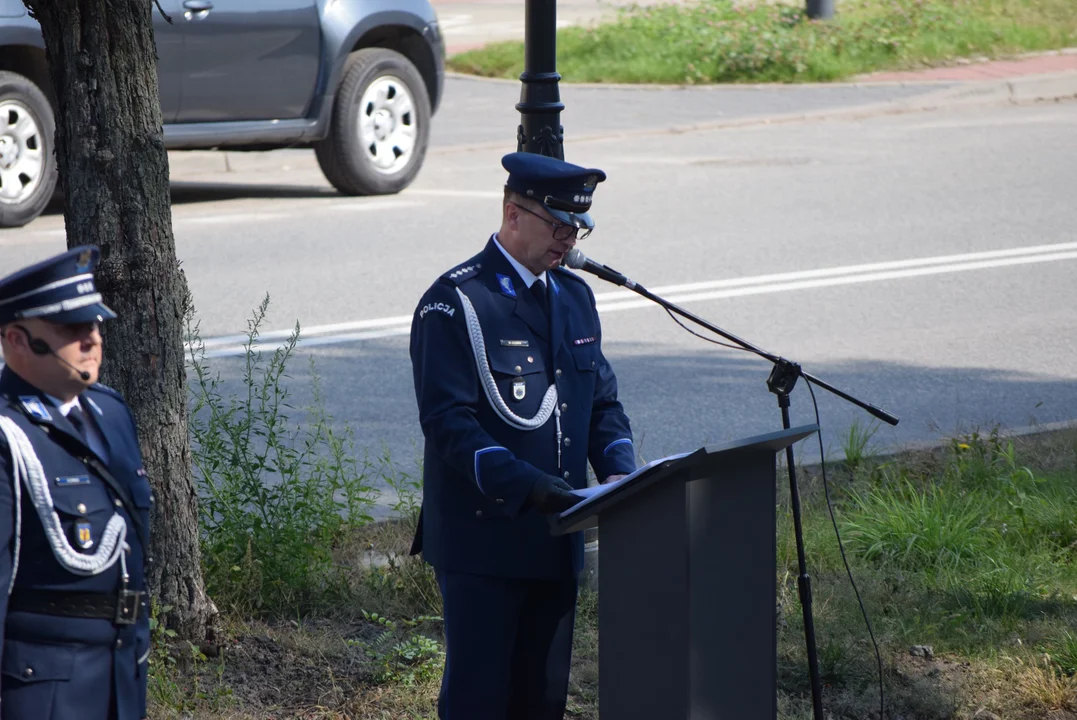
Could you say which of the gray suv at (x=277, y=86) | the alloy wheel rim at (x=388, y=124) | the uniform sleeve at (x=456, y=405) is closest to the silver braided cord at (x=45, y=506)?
the uniform sleeve at (x=456, y=405)

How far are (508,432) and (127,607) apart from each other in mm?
1003

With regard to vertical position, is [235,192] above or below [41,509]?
above

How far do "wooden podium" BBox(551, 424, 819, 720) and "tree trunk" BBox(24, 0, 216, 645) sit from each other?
164 cm

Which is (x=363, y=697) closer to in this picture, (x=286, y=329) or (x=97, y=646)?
(x=97, y=646)

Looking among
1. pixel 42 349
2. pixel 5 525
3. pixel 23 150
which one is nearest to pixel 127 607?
pixel 5 525

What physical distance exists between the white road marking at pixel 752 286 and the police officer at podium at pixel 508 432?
4350 millimetres

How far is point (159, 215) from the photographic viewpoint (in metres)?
4.15

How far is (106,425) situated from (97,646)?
0.42 m

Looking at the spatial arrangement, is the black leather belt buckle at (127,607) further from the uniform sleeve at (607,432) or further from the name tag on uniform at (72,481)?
the uniform sleeve at (607,432)

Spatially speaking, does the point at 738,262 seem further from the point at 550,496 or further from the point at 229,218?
the point at 550,496

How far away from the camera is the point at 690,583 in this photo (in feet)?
9.64

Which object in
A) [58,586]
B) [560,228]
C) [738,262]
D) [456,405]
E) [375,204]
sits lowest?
[58,586]

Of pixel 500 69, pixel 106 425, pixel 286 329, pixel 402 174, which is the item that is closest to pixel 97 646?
pixel 106 425

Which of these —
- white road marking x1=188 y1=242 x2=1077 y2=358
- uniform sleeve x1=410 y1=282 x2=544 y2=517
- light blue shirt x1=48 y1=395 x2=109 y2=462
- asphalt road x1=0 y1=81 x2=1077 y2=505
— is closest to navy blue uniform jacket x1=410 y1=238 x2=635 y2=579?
uniform sleeve x1=410 y1=282 x2=544 y2=517
